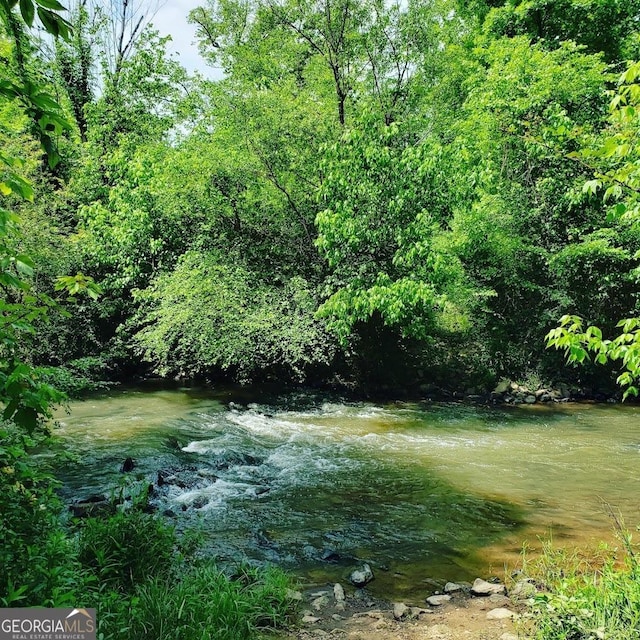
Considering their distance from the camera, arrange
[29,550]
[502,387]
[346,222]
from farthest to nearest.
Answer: [502,387] < [346,222] < [29,550]

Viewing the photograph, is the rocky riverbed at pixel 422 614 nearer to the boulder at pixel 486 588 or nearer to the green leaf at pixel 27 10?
the boulder at pixel 486 588

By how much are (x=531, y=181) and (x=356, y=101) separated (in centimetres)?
567

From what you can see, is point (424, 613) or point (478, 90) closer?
point (424, 613)

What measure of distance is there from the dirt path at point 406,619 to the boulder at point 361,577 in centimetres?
25

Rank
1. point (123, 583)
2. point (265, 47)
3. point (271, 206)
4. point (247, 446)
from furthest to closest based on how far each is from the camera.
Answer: point (265, 47) → point (271, 206) → point (247, 446) → point (123, 583)

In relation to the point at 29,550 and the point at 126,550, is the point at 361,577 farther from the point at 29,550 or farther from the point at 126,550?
the point at 29,550

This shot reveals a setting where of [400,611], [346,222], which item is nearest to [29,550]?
[400,611]

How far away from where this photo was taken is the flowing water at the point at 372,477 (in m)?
5.32

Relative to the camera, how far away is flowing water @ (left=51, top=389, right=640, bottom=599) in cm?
532

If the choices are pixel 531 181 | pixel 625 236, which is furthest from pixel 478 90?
pixel 625 236

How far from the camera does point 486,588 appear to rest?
4.34 metres

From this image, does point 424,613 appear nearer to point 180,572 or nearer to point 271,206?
point 180,572

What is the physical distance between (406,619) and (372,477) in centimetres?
362

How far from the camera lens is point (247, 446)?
353 inches
